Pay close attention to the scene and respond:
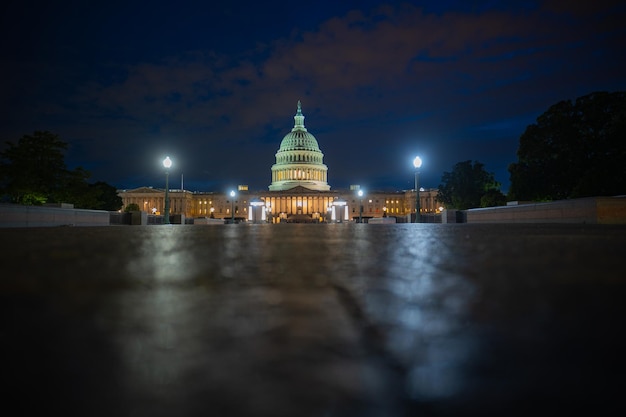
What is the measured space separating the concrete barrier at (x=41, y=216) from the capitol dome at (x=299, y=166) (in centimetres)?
10942

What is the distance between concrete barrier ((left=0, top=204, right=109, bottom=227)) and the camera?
46.8ft

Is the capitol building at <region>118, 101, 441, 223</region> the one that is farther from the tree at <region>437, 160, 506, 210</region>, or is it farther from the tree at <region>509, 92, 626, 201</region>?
the tree at <region>509, 92, 626, 201</region>

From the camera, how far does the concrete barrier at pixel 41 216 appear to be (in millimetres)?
14273

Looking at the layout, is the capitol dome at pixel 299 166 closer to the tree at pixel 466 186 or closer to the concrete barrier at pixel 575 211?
the tree at pixel 466 186

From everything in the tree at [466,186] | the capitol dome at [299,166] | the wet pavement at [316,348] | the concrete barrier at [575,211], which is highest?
the capitol dome at [299,166]

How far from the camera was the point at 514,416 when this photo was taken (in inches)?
27.0

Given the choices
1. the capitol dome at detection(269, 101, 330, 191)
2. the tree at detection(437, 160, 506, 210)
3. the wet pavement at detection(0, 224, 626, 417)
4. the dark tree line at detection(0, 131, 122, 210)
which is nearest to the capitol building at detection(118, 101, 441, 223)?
the capitol dome at detection(269, 101, 330, 191)

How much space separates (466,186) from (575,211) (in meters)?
47.5

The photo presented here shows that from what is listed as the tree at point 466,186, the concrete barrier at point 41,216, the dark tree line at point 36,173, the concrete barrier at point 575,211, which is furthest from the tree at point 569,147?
the dark tree line at point 36,173

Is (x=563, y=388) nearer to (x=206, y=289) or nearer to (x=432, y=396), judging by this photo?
(x=432, y=396)

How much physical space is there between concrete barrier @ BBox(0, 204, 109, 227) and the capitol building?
101568mm

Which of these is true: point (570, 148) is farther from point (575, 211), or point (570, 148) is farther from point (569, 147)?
point (575, 211)

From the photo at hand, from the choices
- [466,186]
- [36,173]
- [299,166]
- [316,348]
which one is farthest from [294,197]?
[316,348]

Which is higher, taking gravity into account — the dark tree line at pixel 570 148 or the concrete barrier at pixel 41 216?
the dark tree line at pixel 570 148
